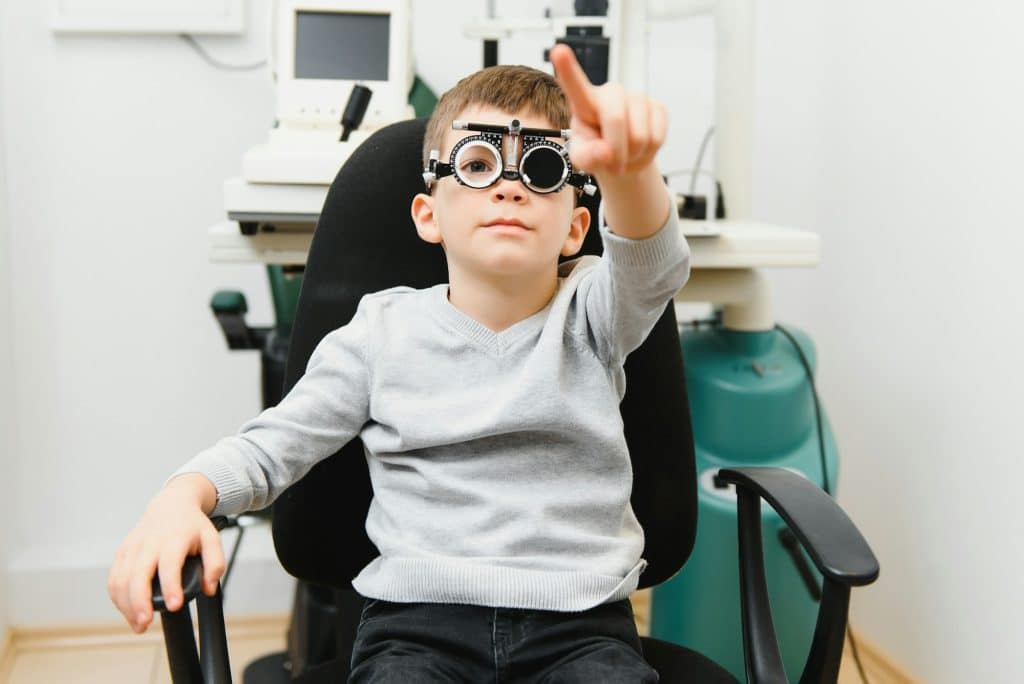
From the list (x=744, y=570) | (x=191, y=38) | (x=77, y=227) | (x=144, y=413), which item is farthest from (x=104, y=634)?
(x=744, y=570)

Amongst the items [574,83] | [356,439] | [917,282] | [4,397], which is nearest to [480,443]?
[356,439]

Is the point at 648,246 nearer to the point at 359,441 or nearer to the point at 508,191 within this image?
the point at 508,191

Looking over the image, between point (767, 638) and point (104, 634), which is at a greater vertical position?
point (767, 638)

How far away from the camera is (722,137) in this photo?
1.59 metres

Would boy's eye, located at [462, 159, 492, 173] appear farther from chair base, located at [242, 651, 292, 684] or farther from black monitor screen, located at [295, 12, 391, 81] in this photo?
chair base, located at [242, 651, 292, 684]

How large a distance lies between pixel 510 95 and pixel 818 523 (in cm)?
47

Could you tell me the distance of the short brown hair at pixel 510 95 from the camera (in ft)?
3.12

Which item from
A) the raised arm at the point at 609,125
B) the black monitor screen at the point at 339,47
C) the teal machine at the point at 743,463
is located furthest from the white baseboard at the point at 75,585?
the raised arm at the point at 609,125

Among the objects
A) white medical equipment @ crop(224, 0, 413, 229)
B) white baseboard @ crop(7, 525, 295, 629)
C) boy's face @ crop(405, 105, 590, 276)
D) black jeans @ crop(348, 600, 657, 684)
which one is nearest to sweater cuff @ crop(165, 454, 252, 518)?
black jeans @ crop(348, 600, 657, 684)

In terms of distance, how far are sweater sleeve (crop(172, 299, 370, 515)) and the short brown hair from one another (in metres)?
0.21

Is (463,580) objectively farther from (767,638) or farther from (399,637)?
(767,638)

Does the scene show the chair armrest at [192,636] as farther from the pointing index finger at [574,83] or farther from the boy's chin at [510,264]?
the pointing index finger at [574,83]

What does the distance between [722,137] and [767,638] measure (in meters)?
0.89

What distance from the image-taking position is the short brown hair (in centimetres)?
95
